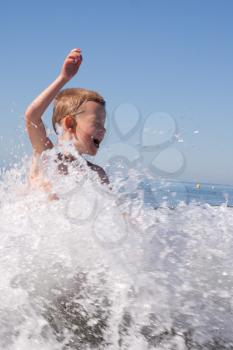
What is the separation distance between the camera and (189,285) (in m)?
1.72

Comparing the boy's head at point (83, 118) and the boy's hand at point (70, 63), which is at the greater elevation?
the boy's hand at point (70, 63)

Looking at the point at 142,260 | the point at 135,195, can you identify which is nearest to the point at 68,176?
the point at 135,195

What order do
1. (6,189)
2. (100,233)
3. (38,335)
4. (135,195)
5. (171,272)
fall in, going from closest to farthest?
(38,335), (171,272), (100,233), (135,195), (6,189)

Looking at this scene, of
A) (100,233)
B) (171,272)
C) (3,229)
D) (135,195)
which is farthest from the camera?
(135,195)

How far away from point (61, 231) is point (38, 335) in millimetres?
703

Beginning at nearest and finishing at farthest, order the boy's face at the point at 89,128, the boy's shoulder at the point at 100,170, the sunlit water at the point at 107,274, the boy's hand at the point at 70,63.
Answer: the sunlit water at the point at 107,274
the boy's hand at the point at 70,63
the boy's face at the point at 89,128
the boy's shoulder at the point at 100,170

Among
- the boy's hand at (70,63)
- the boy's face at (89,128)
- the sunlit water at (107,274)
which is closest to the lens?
the sunlit water at (107,274)

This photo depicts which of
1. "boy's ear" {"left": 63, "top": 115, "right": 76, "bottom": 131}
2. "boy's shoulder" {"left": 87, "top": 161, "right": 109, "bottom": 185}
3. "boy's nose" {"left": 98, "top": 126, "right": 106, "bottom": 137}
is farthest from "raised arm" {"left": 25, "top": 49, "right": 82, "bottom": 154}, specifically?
"boy's shoulder" {"left": 87, "top": 161, "right": 109, "bottom": 185}

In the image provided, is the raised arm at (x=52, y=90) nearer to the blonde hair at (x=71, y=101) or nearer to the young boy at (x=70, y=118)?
the young boy at (x=70, y=118)

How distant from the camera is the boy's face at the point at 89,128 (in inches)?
116

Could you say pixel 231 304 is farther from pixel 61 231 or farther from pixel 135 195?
pixel 135 195

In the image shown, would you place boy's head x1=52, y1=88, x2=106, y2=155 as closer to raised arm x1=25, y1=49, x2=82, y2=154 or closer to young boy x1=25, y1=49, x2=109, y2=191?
young boy x1=25, y1=49, x2=109, y2=191

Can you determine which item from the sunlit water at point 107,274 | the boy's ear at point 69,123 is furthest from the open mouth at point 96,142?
the sunlit water at point 107,274

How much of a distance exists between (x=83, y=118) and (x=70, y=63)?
0.44 metres
